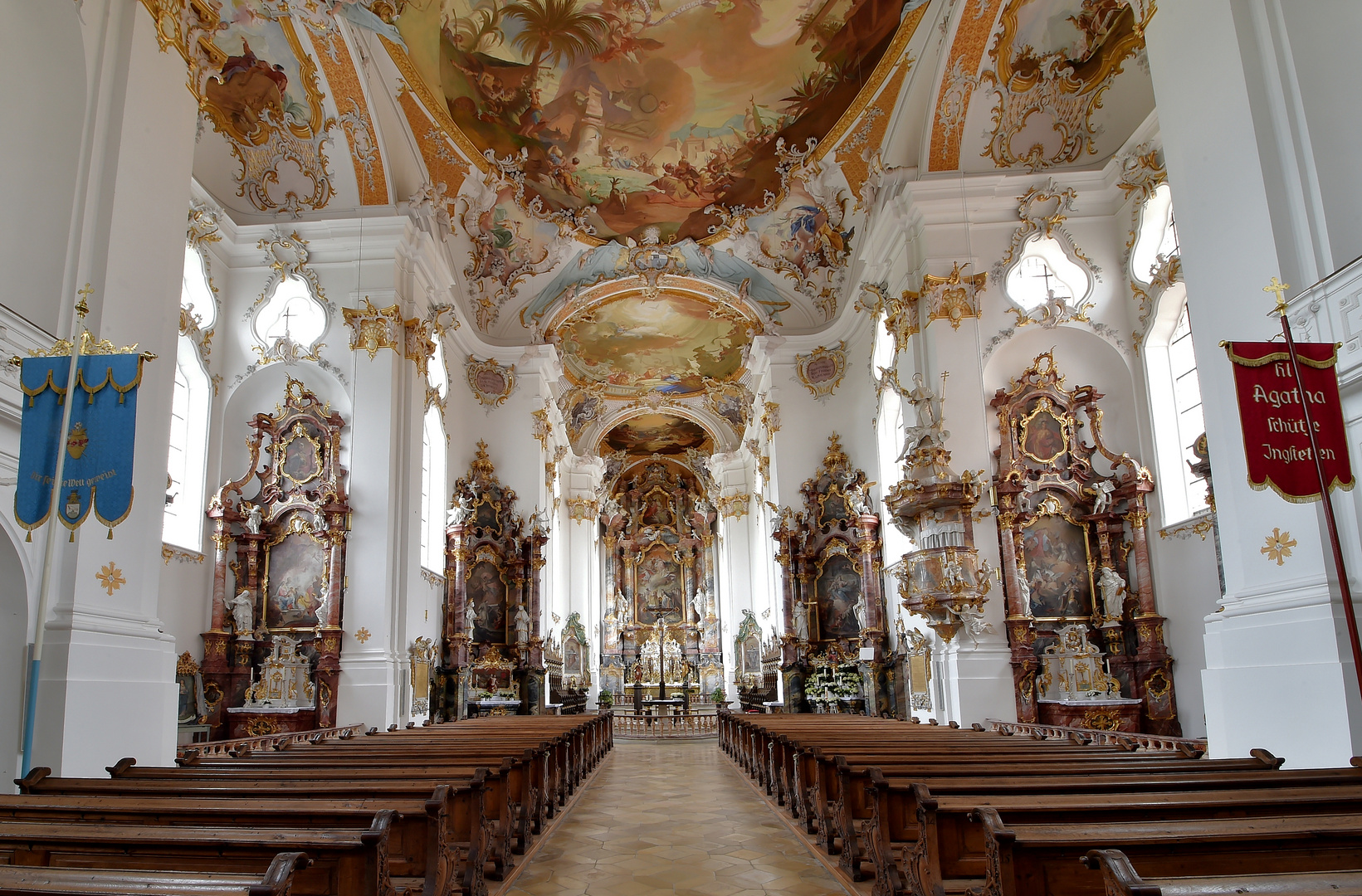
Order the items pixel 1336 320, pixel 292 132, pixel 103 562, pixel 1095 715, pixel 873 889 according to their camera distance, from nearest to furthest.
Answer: pixel 873 889 < pixel 1336 320 < pixel 103 562 < pixel 1095 715 < pixel 292 132

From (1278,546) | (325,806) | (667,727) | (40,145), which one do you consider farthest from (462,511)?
(1278,546)

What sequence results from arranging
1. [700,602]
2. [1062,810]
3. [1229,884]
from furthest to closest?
[700,602] < [1062,810] < [1229,884]

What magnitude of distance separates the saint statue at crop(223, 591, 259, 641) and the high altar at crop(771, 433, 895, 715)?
31.2 feet

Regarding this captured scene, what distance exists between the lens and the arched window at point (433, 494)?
16.4 m

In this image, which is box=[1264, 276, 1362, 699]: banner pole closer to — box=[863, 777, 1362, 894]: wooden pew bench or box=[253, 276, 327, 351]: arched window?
box=[863, 777, 1362, 894]: wooden pew bench

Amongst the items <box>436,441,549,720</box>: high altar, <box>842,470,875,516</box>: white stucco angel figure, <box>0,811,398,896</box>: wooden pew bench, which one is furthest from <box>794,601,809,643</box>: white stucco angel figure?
<box>0,811,398,896</box>: wooden pew bench

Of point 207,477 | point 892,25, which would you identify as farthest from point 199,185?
point 892,25

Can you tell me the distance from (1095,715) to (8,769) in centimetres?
1113

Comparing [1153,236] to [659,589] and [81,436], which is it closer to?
[81,436]

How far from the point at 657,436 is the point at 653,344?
274 inches

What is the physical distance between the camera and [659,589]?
33.1 m

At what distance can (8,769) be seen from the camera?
6.14 m

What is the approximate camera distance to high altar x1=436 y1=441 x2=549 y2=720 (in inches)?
648

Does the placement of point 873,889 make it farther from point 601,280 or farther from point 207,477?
point 601,280
